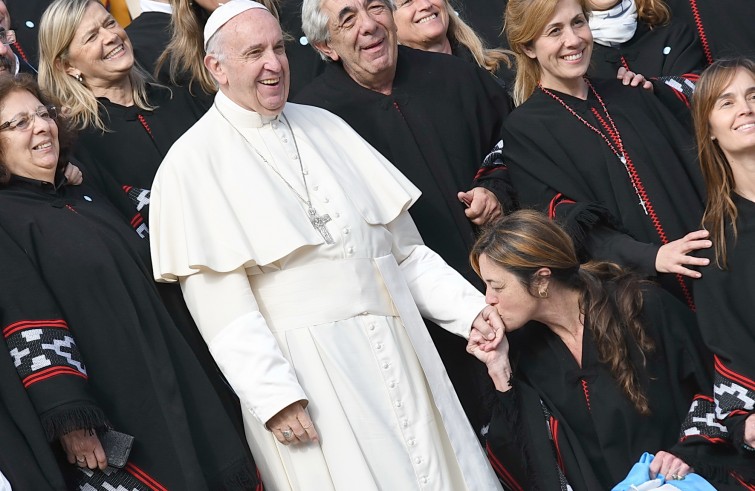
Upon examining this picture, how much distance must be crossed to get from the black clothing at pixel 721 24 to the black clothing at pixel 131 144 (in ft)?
8.65

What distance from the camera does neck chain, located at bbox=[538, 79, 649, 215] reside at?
18.9 ft

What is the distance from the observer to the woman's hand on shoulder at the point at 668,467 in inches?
194

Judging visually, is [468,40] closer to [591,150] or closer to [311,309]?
[591,150]

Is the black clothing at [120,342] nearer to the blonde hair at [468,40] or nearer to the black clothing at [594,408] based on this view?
the black clothing at [594,408]

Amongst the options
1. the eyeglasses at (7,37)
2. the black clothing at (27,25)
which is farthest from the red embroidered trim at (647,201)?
the black clothing at (27,25)

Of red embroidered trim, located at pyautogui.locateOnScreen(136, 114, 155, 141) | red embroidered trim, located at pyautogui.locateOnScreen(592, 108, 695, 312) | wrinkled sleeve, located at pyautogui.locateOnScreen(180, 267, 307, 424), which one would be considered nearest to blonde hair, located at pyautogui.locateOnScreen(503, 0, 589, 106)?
red embroidered trim, located at pyautogui.locateOnScreen(592, 108, 695, 312)

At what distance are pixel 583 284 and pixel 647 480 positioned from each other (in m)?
0.81

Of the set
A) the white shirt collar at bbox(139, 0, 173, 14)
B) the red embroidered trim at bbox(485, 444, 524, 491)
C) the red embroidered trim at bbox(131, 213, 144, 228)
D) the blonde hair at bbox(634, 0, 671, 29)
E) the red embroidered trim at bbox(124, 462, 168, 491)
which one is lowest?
the red embroidered trim at bbox(485, 444, 524, 491)

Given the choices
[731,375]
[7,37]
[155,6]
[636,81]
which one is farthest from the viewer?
[155,6]

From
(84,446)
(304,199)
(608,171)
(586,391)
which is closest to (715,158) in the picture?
(608,171)

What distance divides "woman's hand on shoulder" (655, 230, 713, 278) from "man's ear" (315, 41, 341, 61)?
1.72 metres

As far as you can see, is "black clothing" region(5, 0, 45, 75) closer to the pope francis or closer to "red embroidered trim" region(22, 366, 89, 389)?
the pope francis

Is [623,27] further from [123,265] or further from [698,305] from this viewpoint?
[123,265]

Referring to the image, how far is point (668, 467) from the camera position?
16.2ft
